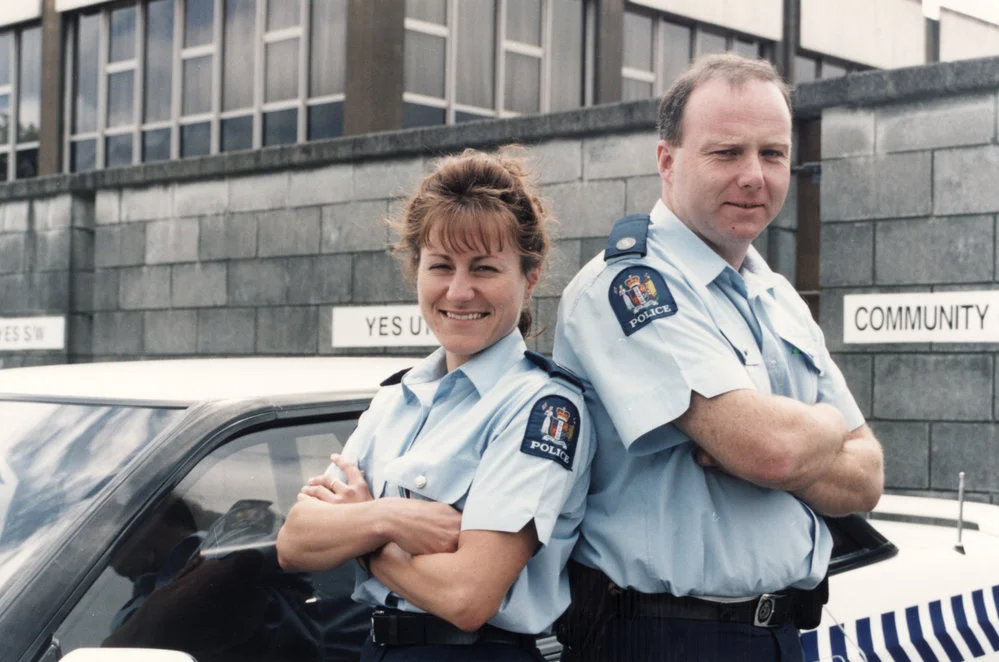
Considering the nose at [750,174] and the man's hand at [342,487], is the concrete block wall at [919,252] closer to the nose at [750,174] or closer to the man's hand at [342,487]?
the nose at [750,174]

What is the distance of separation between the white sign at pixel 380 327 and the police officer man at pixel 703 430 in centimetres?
620

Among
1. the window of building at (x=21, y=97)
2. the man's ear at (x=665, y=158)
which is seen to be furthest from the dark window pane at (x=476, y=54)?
the man's ear at (x=665, y=158)

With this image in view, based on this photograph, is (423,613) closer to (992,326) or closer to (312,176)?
(992,326)

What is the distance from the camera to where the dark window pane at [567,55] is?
1470 centimetres

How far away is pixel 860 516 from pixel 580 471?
1.65 m

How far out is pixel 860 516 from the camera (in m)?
3.34

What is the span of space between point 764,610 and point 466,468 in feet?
1.90

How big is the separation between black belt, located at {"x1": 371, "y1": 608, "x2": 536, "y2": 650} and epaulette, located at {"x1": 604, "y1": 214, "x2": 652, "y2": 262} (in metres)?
0.67

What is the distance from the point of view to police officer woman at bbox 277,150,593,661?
6.13ft

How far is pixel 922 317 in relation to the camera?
6543mm

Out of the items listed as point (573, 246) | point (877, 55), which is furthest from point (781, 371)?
point (877, 55)

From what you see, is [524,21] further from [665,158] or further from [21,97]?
[665,158]

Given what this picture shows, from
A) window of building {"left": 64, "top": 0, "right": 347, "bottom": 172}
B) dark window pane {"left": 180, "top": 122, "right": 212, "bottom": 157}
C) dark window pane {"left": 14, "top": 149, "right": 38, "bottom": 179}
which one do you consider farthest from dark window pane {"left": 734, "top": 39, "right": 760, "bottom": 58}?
dark window pane {"left": 14, "top": 149, "right": 38, "bottom": 179}

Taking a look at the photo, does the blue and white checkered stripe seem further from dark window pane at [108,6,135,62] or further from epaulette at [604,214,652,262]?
dark window pane at [108,6,135,62]
